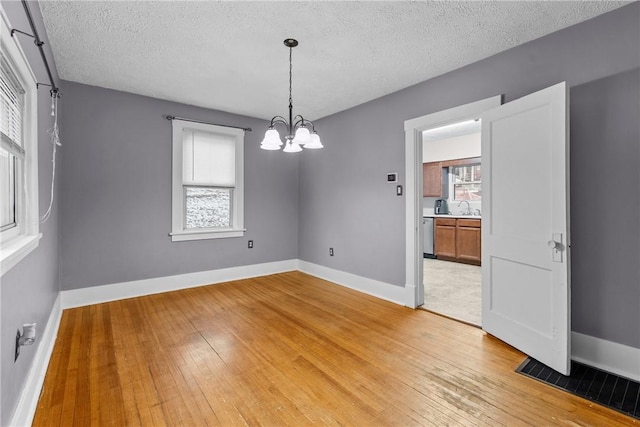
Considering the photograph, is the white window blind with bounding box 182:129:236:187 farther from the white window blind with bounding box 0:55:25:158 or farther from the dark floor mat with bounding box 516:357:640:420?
the dark floor mat with bounding box 516:357:640:420

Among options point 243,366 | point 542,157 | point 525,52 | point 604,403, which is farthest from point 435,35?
point 243,366

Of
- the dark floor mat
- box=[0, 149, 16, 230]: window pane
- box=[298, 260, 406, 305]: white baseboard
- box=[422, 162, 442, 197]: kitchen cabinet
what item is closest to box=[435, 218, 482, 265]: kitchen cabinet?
box=[422, 162, 442, 197]: kitchen cabinet

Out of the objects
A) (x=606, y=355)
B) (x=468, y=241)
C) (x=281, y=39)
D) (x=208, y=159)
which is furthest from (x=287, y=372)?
(x=468, y=241)

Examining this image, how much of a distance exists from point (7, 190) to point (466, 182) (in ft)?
23.9

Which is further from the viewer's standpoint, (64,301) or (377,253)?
(377,253)

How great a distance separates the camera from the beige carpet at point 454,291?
11.1ft

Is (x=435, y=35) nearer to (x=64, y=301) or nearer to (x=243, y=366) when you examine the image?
(x=243, y=366)

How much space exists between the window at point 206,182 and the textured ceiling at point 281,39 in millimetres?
803

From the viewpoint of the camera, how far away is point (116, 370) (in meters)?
2.20

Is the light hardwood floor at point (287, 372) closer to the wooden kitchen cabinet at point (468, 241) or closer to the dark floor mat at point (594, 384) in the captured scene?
the dark floor mat at point (594, 384)

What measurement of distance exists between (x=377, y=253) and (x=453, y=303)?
107 cm

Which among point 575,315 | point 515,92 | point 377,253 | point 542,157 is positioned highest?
point 515,92

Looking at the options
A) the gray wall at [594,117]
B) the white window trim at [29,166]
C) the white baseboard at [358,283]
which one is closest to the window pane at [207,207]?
the white baseboard at [358,283]

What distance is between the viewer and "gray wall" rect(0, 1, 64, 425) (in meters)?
1.43
